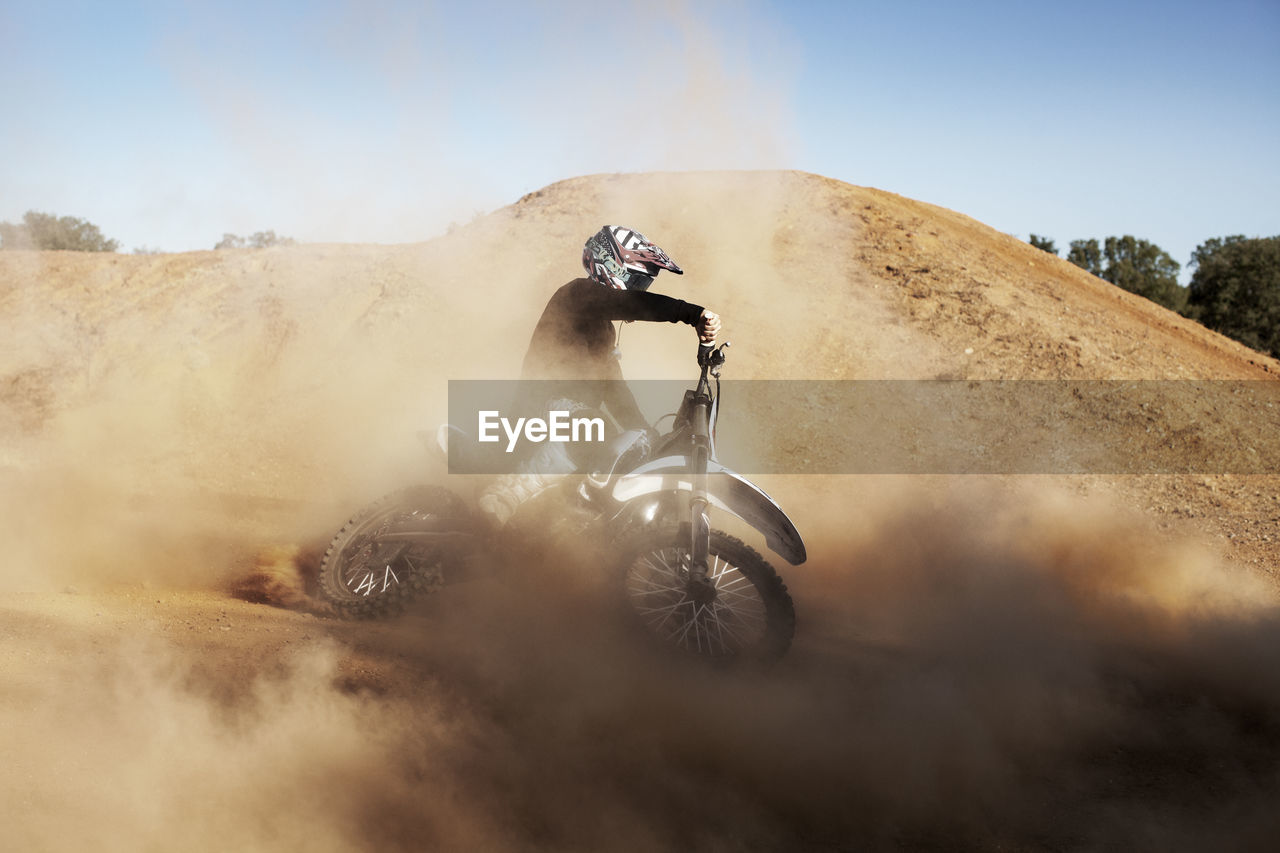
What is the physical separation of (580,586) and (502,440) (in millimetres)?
1438

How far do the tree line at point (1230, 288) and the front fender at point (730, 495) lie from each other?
127 ft

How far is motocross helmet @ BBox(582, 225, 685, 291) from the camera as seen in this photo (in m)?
5.27

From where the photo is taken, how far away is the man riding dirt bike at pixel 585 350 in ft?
17.3

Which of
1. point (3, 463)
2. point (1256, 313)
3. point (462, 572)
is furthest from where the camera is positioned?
point (1256, 313)

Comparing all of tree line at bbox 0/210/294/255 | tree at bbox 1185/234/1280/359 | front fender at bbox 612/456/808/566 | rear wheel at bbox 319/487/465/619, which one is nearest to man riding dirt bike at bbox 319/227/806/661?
front fender at bbox 612/456/808/566

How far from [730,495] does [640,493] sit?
590 mm

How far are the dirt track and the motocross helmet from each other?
2446mm

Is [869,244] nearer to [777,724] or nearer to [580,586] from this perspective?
[580,586]

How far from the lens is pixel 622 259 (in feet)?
17.2

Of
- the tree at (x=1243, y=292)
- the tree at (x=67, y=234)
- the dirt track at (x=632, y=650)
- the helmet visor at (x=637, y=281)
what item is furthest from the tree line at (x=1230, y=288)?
the tree at (x=67, y=234)

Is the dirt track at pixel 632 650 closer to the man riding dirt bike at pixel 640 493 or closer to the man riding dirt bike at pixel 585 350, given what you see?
the man riding dirt bike at pixel 640 493

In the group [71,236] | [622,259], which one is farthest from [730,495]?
[71,236]

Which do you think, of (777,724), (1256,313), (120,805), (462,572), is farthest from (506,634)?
(1256,313)

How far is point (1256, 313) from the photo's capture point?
41.8m
